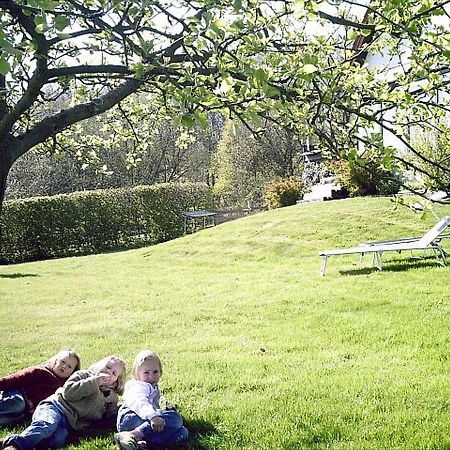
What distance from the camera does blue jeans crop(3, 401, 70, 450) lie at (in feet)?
13.0

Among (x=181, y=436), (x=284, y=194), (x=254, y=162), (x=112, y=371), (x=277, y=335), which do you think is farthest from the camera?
(x=254, y=162)

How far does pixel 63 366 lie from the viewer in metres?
4.86

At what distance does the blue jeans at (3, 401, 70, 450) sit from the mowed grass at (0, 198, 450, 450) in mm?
204

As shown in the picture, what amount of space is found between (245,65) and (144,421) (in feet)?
8.07

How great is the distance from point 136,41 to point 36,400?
2.86 metres

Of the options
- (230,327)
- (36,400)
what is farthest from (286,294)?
(36,400)

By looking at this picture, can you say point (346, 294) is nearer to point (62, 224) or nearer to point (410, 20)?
point (410, 20)

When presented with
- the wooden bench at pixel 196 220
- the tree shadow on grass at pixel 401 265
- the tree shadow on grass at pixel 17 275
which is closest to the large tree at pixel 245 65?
the tree shadow on grass at pixel 401 265

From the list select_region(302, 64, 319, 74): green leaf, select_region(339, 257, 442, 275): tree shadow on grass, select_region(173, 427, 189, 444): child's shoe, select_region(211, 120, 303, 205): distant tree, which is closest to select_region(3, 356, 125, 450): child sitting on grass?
select_region(173, 427, 189, 444): child's shoe

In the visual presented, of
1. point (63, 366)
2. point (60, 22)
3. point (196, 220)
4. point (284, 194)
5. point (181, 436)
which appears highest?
point (60, 22)

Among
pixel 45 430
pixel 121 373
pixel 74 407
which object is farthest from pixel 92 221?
pixel 45 430

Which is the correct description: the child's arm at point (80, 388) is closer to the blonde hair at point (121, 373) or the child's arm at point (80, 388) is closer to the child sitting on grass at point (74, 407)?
the child sitting on grass at point (74, 407)

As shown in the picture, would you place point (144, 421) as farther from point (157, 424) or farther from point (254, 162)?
point (254, 162)

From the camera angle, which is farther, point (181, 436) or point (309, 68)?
point (181, 436)
